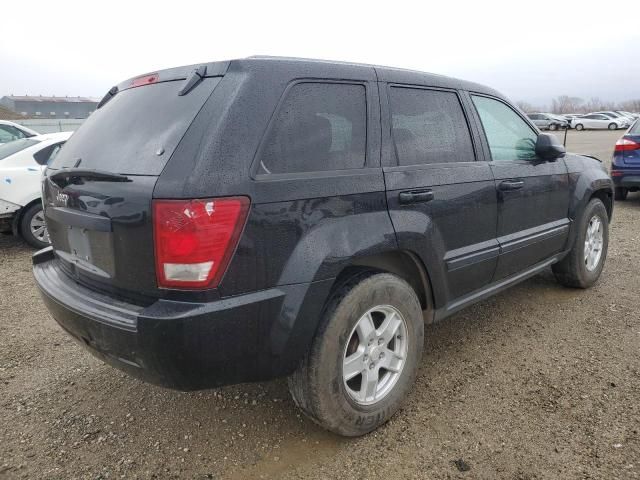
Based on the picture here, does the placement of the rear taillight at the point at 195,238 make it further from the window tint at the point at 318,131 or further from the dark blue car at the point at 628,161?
the dark blue car at the point at 628,161

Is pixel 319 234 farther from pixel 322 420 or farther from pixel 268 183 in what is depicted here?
pixel 322 420

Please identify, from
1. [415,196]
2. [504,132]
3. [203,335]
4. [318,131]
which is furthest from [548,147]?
[203,335]

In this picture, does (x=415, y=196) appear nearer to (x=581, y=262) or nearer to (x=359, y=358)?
(x=359, y=358)

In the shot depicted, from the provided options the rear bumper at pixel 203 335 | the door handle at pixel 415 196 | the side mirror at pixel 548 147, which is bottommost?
the rear bumper at pixel 203 335

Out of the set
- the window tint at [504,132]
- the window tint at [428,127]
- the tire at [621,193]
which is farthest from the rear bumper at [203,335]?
the tire at [621,193]

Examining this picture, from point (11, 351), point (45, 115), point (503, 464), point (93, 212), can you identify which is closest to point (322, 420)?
point (503, 464)

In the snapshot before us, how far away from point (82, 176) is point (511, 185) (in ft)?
8.40

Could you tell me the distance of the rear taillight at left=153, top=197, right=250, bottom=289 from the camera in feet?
6.42

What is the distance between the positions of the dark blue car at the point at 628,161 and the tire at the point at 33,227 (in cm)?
882

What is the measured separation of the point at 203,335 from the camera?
6.54 ft

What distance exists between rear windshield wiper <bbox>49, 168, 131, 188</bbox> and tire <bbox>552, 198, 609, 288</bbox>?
3.66m

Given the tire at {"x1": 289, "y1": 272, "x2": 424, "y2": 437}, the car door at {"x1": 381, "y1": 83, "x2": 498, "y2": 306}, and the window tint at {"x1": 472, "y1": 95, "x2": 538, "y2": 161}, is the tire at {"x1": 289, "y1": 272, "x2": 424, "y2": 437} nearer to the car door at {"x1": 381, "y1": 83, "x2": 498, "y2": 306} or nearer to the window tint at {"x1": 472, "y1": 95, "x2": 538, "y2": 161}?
the car door at {"x1": 381, "y1": 83, "x2": 498, "y2": 306}

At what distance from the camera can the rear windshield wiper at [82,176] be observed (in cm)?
213

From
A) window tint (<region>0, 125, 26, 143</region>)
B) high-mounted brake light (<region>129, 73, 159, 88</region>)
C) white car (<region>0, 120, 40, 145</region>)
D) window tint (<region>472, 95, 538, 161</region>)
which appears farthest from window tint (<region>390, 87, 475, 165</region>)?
window tint (<region>0, 125, 26, 143</region>)
